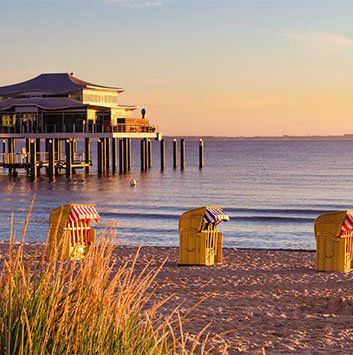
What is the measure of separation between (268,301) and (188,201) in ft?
119

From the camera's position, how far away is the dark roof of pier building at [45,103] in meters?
69.1

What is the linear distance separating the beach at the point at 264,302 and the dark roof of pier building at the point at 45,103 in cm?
4949

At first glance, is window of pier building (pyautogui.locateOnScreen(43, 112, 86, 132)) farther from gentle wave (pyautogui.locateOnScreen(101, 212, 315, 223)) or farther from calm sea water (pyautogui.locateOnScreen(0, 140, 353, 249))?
gentle wave (pyautogui.locateOnScreen(101, 212, 315, 223))

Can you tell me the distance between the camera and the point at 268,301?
13859 millimetres

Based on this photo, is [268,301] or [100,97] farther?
[100,97]

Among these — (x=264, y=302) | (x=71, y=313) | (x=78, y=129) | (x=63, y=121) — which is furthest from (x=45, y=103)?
(x=71, y=313)

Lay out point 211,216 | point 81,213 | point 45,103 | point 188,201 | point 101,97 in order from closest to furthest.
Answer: point 211,216 < point 81,213 < point 188,201 < point 45,103 < point 101,97

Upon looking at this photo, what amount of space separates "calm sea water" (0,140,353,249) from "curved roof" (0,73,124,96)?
804 cm

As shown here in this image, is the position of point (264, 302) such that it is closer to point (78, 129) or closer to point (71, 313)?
point (71, 313)

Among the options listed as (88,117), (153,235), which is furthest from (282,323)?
(88,117)

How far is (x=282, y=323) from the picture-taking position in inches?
466

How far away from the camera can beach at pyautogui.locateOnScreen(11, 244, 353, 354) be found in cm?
1070

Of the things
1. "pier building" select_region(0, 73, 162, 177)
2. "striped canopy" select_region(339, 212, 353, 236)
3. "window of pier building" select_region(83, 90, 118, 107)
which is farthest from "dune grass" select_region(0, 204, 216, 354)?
"window of pier building" select_region(83, 90, 118, 107)

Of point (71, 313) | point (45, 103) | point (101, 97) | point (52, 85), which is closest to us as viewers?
point (71, 313)
